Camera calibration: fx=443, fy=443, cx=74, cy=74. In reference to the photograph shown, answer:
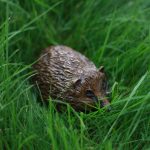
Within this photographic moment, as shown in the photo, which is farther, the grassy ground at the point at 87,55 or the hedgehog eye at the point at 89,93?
the hedgehog eye at the point at 89,93

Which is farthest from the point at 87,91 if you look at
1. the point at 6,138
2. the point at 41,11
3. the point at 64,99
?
the point at 41,11

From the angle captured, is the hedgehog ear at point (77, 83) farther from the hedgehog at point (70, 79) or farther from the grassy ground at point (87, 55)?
the grassy ground at point (87, 55)

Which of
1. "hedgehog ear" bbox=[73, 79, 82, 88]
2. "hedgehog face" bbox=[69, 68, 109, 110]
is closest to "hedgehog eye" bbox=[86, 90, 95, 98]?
"hedgehog face" bbox=[69, 68, 109, 110]

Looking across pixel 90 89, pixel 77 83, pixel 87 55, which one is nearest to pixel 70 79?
pixel 77 83

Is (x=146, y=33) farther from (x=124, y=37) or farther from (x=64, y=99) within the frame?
(x=64, y=99)

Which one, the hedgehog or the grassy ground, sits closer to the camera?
the grassy ground

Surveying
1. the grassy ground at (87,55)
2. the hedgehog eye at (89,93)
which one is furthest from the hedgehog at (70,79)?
the grassy ground at (87,55)

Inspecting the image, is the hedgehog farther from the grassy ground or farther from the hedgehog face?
the grassy ground

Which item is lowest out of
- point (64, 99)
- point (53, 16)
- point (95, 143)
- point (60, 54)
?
point (95, 143)
